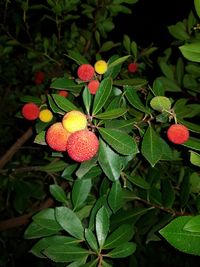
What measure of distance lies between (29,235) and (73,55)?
0.68 meters

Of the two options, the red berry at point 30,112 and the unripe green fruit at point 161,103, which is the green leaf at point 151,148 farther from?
the red berry at point 30,112

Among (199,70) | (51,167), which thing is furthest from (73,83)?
(199,70)

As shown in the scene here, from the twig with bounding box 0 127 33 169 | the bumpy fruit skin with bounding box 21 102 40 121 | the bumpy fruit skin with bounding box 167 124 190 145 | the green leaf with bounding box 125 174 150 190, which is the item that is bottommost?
the twig with bounding box 0 127 33 169

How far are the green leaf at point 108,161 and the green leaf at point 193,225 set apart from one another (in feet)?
1.00

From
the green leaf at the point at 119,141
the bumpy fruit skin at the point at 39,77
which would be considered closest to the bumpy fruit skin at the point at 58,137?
the green leaf at the point at 119,141

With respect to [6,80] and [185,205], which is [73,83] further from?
[6,80]

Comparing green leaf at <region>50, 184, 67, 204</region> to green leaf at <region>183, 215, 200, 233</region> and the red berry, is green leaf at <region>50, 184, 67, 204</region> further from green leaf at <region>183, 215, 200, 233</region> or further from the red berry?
green leaf at <region>183, 215, 200, 233</region>

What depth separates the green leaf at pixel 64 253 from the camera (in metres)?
0.96

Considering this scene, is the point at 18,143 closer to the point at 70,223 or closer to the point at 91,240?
the point at 70,223

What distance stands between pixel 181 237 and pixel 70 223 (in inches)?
20.0

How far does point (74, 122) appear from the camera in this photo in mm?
773

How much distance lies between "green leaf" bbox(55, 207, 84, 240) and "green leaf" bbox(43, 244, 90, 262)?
0.05 meters

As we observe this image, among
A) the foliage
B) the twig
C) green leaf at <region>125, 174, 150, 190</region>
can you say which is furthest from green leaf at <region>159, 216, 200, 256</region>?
the twig

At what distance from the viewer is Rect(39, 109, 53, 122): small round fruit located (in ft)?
3.63
